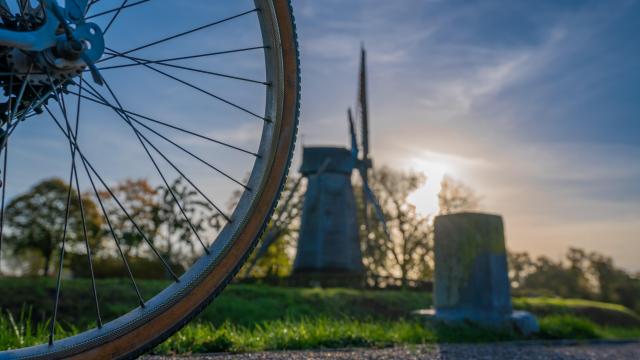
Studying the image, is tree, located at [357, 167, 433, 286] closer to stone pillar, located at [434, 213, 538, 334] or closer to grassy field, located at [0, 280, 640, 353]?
grassy field, located at [0, 280, 640, 353]

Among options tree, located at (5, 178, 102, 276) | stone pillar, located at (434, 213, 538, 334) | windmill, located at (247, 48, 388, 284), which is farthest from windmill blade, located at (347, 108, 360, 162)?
stone pillar, located at (434, 213, 538, 334)

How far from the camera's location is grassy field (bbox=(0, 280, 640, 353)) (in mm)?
4883

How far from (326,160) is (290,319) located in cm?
1322

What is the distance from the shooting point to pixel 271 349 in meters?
4.80

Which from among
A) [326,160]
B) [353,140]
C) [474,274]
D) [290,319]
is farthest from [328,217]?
[474,274]

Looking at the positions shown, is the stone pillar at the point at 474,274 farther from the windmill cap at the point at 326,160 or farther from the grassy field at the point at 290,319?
the windmill cap at the point at 326,160

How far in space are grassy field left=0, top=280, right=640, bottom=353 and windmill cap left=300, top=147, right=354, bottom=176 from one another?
7.48m

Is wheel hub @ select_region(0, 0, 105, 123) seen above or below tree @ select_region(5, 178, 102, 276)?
below

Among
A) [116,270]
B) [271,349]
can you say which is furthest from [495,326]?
[116,270]

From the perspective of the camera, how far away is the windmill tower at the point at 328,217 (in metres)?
23.8

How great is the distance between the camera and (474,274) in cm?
788

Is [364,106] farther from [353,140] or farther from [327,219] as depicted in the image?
[327,219]

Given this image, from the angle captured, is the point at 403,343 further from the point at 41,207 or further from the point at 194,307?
the point at 41,207

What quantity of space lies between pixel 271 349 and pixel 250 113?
8.33 ft
